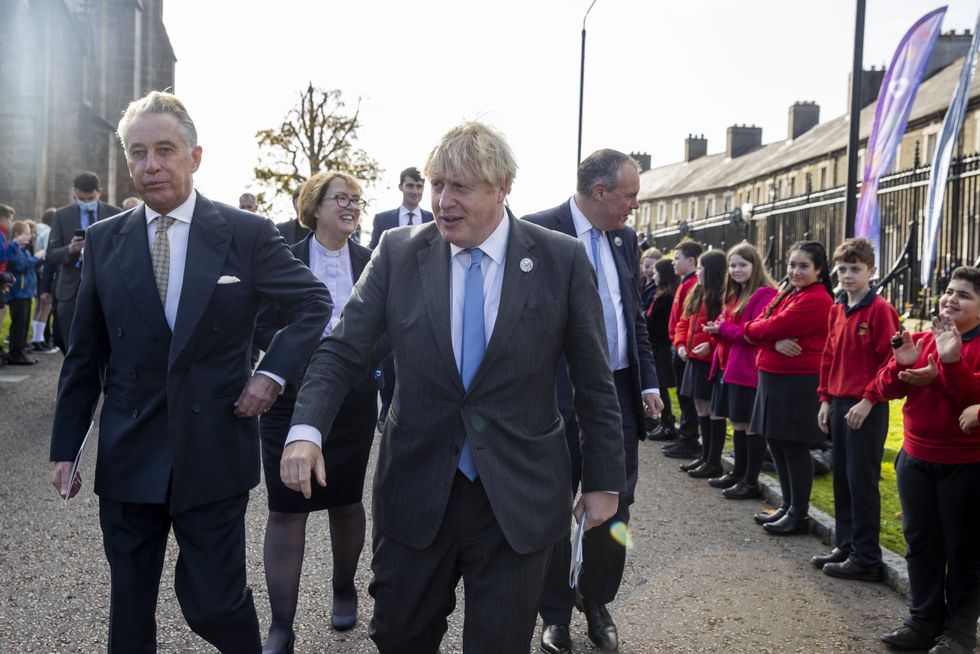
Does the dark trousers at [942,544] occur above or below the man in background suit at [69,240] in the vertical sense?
below

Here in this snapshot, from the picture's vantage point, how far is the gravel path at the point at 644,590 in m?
→ 4.62

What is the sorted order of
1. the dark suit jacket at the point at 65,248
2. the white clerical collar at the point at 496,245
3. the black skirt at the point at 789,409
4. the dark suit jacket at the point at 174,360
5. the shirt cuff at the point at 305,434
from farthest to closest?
the dark suit jacket at the point at 65,248, the black skirt at the point at 789,409, the dark suit jacket at the point at 174,360, the white clerical collar at the point at 496,245, the shirt cuff at the point at 305,434

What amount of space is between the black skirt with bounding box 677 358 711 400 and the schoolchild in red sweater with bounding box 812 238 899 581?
10.0 ft

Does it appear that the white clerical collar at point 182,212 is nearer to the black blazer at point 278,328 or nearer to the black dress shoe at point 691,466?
the black blazer at point 278,328

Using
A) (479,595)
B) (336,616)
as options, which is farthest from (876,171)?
(479,595)

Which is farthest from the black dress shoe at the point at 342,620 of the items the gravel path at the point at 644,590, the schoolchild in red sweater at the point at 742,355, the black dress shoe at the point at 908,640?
the schoolchild in red sweater at the point at 742,355

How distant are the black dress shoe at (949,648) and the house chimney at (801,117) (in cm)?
6146

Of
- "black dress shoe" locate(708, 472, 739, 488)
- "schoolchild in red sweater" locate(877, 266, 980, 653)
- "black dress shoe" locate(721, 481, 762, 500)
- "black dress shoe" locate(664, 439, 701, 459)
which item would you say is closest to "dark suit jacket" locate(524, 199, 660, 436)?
"schoolchild in red sweater" locate(877, 266, 980, 653)

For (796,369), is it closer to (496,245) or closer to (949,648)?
(949,648)

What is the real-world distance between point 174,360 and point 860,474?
4.24 metres

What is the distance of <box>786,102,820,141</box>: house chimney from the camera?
62281 millimetres

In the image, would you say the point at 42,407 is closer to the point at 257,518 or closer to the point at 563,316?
the point at 257,518

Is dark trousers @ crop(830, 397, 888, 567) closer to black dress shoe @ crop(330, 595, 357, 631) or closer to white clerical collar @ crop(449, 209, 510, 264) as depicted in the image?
black dress shoe @ crop(330, 595, 357, 631)

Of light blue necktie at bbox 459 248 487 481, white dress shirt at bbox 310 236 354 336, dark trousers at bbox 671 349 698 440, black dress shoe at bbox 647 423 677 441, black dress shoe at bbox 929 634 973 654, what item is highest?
white dress shirt at bbox 310 236 354 336
